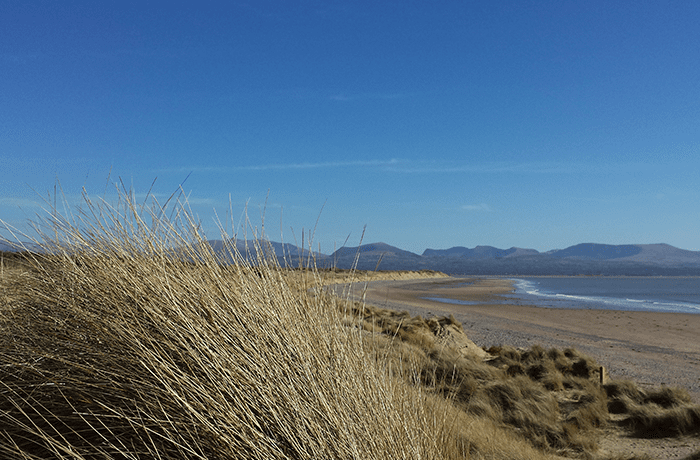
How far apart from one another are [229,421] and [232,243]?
1535 mm

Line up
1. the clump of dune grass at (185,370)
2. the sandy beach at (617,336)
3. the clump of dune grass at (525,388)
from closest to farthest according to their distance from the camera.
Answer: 1. the clump of dune grass at (185,370)
2. the clump of dune grass at (525,388)
3. the sandy beach at (617,336)

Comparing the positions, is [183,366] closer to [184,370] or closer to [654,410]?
[184,370]

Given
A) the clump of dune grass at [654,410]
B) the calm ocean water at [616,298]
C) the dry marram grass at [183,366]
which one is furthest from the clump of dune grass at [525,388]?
the calm ocean water at [616,298]

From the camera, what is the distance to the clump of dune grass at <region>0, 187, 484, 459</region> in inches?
93.1

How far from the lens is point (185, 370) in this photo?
8.33 ft

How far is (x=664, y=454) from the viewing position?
523cm

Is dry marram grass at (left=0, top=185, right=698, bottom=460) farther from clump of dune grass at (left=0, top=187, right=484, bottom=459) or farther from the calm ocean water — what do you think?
the calm ocean water

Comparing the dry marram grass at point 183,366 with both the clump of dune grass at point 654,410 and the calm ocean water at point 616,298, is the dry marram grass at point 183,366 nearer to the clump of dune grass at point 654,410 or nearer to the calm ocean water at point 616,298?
the clump of dune grass at point 654,410

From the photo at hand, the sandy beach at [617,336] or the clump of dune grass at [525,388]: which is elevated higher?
the clump of dune grass at [525,388]

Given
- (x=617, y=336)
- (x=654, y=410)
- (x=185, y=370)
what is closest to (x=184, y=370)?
(x=185, y=370)

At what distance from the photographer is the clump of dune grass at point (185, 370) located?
2365 millimetres

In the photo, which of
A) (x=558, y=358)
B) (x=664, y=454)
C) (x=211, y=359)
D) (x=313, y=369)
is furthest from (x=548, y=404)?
(x=211, y=359)

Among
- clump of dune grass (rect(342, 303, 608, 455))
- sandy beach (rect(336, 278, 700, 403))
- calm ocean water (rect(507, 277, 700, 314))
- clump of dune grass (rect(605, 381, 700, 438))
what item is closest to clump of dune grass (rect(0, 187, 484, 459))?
clump of dune grass (rect(342, 303, 608, 455))

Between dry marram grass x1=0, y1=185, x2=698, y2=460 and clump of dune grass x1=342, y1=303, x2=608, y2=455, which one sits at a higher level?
dry marram grass x1=0, y1=185, x2=698, y2=460
